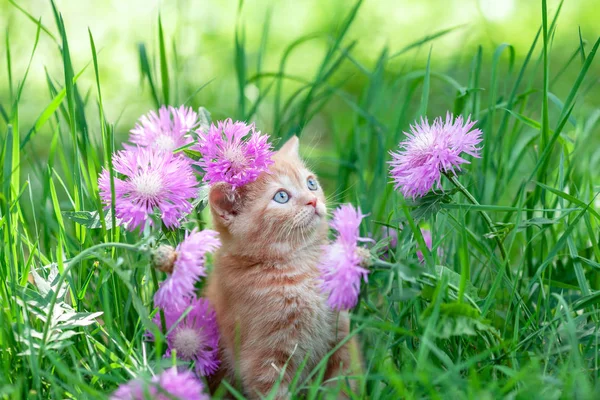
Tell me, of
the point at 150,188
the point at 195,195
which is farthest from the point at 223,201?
the point at 150,188

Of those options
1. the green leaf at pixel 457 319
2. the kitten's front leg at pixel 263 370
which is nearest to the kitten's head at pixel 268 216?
the kitten's front leg at pixel 263 370

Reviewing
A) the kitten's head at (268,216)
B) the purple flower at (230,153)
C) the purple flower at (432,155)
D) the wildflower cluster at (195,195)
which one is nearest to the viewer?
the wildflower cluster at (195,195)

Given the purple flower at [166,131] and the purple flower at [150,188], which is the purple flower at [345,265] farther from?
the purple flower at [166,131]

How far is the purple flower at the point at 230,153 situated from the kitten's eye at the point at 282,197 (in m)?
0.22

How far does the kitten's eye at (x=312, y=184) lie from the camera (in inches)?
66.4

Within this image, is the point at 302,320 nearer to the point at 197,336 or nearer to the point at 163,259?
the point at 197,336

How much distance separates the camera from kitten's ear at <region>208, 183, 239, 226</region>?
1.51 metres

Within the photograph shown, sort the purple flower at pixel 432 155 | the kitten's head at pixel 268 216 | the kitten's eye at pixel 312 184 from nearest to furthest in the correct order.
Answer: the purple flower at pixel 432 155
the kitten's head at pixel 268 216
the kitten's eye at pixel 312 184

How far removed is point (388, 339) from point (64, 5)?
3.71 meters

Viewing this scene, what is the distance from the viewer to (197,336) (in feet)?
4.83

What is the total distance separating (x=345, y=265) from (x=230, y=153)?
1.27 feet

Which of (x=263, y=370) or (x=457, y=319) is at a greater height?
(x=457, y=319)

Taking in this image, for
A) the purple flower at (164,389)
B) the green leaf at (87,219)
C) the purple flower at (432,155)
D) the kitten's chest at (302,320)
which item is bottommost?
the purple flower at (164,389)

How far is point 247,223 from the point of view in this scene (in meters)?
1.56
